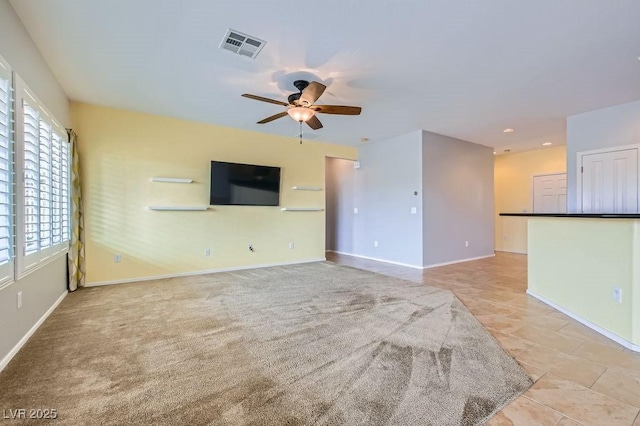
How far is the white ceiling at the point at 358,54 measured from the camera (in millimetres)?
2320

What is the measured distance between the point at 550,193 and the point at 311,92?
709cm

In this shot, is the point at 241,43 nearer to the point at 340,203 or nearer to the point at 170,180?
the point at 170,180

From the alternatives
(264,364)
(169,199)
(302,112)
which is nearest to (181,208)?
(169,199)

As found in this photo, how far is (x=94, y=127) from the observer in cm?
437

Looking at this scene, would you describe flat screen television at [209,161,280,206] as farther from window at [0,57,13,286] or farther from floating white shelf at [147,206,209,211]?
window at [0,57,13,286]

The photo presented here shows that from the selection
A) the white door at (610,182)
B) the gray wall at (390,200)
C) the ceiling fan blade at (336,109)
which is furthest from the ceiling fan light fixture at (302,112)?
the white door at (610,182)

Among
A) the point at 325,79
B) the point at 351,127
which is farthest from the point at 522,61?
the point at 351,127

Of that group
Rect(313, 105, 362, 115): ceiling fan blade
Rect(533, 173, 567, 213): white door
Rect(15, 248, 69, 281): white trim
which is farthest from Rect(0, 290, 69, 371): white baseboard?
Rect(533, 173, 567, 213): white door

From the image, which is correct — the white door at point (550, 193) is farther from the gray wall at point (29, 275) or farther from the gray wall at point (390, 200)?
the gray wall at point (29, 275)

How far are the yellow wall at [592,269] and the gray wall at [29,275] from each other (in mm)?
4852

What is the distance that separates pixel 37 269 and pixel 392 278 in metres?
4.41

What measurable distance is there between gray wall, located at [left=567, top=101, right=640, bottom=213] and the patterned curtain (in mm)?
7608

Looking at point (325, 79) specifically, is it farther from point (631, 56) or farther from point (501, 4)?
point (631, 56)

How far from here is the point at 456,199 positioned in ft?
20.7
